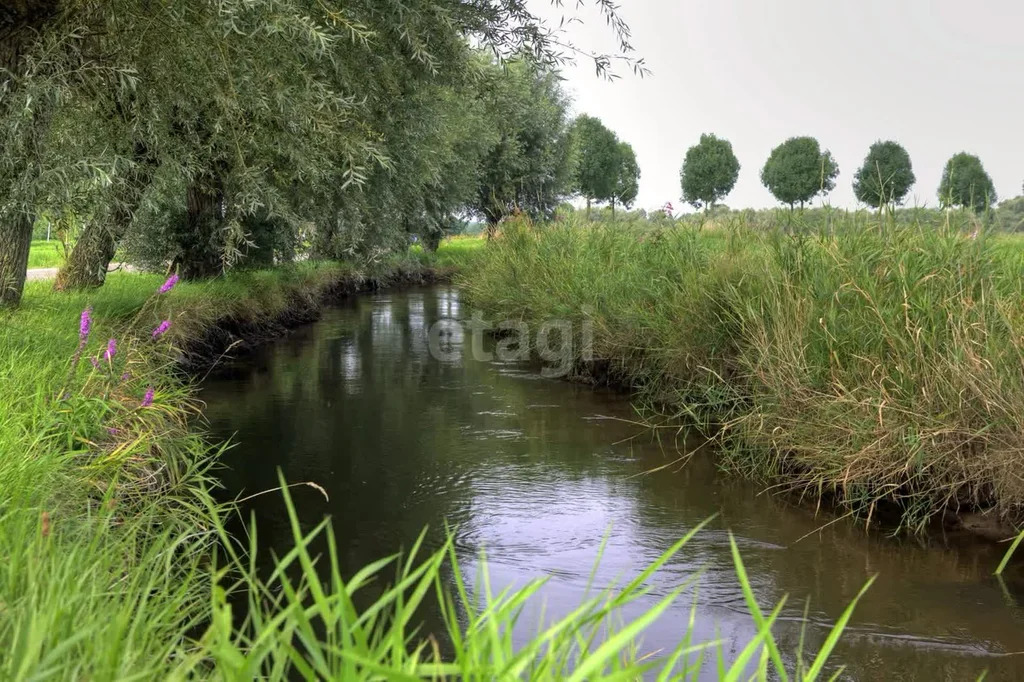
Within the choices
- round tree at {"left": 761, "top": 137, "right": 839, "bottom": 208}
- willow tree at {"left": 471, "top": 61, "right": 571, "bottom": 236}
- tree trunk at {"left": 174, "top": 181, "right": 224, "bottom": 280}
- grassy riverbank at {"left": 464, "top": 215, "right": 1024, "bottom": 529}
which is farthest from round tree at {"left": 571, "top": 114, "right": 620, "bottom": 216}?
grassy riverbank at {"left": 464, "top": 215, "right": 1024, "bottom": 529}

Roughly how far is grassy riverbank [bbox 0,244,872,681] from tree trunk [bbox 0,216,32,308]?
0.24m

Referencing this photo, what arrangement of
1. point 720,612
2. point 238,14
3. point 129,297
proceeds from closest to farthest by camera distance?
point 720,612
point 238,14
point 129,297

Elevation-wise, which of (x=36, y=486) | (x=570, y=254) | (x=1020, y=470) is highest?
(x=570, y=254)

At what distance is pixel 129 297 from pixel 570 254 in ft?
18.6

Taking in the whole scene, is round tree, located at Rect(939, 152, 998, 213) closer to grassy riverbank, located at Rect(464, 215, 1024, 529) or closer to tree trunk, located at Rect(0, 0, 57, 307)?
grassy riverbank, located at Rect(464, 215, 1024, 529)

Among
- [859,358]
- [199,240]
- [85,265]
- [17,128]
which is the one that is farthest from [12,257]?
[859,358]

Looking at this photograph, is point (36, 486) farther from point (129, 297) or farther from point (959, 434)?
point (129, 297)

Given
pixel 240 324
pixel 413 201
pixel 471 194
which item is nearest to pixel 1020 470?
pixel 240 324

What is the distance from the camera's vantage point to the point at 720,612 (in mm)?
4551

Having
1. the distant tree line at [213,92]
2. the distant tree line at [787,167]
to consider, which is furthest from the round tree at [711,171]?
the distant tree line at [213,92]

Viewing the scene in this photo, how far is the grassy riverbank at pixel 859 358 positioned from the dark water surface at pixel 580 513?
1.17 ft

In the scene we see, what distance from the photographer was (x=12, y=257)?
857 cm

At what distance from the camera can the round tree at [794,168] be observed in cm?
6569

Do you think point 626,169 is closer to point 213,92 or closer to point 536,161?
point 536,161
